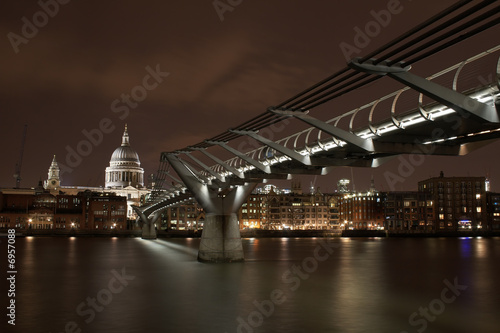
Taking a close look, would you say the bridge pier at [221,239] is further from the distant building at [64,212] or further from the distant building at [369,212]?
the distant building at [369,212]

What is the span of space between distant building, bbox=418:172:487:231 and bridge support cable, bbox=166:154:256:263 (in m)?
147

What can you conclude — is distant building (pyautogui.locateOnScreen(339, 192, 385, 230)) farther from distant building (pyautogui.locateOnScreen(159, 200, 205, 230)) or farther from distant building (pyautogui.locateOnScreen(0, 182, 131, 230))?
distant building (pyautogui.locateOnScreen(0, 182, 131, 230))

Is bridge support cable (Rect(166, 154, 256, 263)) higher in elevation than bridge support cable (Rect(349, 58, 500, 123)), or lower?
lower

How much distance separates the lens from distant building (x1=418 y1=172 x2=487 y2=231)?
182m

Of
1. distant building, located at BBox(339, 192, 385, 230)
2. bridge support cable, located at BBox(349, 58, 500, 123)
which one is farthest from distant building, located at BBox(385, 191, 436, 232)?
bridge support cable, located at BBox(349, 58, 500, 123)

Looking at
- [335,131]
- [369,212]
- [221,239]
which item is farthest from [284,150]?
[369,212]

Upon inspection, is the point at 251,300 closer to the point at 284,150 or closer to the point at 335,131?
the point at 284,150

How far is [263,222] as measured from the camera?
19088cm

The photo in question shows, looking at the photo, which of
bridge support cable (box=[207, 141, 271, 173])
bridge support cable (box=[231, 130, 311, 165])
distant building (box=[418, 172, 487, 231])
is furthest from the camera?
distant building (box=[418, 172, 487, 231])

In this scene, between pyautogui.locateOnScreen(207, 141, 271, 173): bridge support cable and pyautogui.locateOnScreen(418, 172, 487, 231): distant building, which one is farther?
pyautogui.locateOnScreen(418, 172, 487, 231): distant building

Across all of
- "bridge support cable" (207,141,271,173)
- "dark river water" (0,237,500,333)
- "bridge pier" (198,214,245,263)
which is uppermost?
"bridge support cable" (207,141,271,173)

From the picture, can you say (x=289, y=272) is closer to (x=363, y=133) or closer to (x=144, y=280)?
(x=144, y=280)

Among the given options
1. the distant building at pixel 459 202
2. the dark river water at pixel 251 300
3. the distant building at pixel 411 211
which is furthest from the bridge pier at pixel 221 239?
the distant building at pixel 459 202

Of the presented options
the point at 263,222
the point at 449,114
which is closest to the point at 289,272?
the point at 449,114
